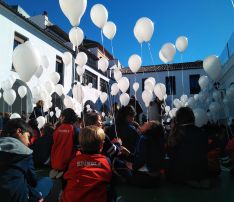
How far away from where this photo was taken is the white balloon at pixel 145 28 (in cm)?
586

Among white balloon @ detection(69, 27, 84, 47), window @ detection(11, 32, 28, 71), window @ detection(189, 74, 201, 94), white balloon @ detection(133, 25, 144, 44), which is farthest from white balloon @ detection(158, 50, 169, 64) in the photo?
window @ detection(189, 74, 201, 94)

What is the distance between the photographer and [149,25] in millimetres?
5852

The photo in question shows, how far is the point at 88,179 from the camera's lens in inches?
74.2

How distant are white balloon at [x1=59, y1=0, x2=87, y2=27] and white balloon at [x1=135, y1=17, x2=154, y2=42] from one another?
6.72 feet

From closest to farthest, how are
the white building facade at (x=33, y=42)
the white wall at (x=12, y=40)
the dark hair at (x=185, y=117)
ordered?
the dark hair at (x=185, y=117)
the white wall at (x=12, y=40)
the white building facade at (x=33, y=42)

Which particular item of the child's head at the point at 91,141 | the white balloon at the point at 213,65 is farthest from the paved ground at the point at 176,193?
the white balloon at the point at 213,65

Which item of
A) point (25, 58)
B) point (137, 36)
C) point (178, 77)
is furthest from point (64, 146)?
point (178, 77)

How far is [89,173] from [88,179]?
5cm

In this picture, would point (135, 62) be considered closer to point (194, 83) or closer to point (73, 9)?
point (73, 9)

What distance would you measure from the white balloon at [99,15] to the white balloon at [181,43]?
249cm

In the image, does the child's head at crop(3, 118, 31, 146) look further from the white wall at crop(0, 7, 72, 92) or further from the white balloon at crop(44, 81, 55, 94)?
the white wall at crop(0, 7, 72, 92)

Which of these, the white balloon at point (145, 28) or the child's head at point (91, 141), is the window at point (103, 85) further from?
the child's head at point (91, 141)

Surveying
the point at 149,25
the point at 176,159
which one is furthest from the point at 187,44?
the point at 176,159

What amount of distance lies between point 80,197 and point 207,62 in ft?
15.0
